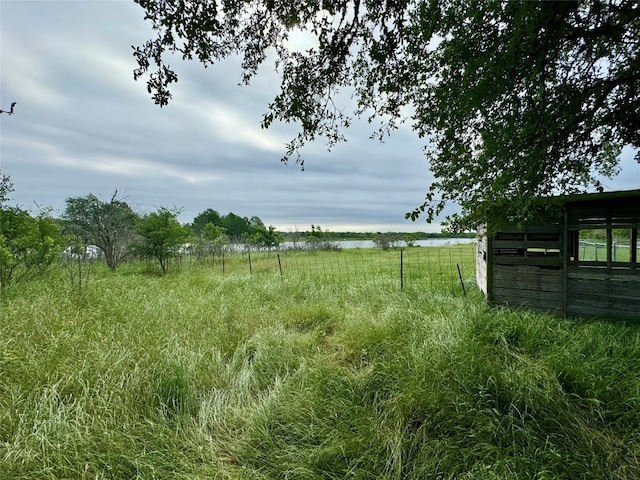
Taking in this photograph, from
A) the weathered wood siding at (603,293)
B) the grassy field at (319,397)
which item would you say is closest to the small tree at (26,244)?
the grassy field at (319,397)

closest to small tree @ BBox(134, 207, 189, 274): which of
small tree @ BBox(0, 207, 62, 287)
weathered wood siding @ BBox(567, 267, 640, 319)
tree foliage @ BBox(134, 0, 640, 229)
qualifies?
small tree @ BBox(0, 207, 62, 287)

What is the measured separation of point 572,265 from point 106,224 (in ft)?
50.5

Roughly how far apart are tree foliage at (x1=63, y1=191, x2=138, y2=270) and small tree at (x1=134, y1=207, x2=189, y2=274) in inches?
80.5

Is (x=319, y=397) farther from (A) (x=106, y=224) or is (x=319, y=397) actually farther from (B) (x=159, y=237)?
(A) (x=106, y=224)

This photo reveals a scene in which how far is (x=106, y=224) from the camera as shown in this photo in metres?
Answer: 12.1

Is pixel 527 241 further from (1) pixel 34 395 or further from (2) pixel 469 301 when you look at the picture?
(1) pixel 34 395

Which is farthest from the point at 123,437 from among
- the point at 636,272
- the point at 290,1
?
the point at 636,272

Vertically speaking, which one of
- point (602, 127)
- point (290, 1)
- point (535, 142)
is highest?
point (290, 1)

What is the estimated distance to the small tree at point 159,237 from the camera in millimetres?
10258

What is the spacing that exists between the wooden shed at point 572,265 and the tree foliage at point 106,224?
1337 centimetres

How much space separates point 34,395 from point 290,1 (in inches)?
155

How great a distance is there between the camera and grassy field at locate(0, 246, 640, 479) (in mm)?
1736

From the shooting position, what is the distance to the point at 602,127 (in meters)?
2.63

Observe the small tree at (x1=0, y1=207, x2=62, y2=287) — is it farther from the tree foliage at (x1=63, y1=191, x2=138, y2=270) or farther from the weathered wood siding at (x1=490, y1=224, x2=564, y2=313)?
the weathered wood siding at (x1=490, y1=224, x2=564, y2=313)
